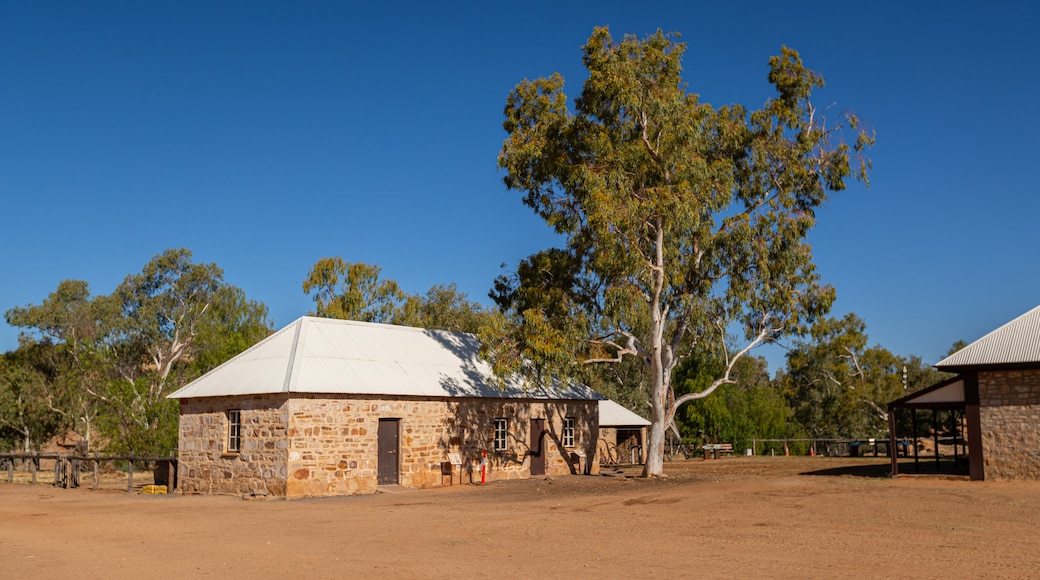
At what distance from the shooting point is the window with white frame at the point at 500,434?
90.6ft

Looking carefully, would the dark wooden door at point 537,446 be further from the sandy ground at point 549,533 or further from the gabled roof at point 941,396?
the gabled roof at point 941,396

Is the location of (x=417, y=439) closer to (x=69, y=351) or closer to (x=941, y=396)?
(x=941, y=396)

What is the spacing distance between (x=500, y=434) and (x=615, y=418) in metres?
10.5

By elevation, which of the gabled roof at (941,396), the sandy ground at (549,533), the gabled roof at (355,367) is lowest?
the sandy ground at (549,533)

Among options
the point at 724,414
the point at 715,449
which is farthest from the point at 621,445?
the point at 724,414

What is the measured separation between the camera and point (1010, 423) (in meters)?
23.9

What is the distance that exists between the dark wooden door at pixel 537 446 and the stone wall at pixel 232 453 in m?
9.10

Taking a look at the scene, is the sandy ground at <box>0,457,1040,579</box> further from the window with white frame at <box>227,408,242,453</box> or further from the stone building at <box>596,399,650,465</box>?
the stone building at <box>596,399,650,465</box>

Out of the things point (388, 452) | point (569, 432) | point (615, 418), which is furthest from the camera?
point (615, 418)

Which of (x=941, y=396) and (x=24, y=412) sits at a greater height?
(x=941, y=396)

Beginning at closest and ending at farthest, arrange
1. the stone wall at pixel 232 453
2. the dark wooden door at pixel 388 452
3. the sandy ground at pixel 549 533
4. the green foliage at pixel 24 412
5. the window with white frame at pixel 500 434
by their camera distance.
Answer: the sandy ground at pixel 549 533 → the stone wall at pixel 232 453 → the dark wooden door at pixel 388 452 → the window with white frame at pixel 500 434 → the green foliage at pixel 24 412

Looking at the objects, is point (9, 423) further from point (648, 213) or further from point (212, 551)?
point (212, 551)

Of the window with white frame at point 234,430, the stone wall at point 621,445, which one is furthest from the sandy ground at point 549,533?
the stone wall at point 621,445

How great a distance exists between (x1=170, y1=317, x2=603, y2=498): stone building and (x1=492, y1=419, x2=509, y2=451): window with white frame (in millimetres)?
37
